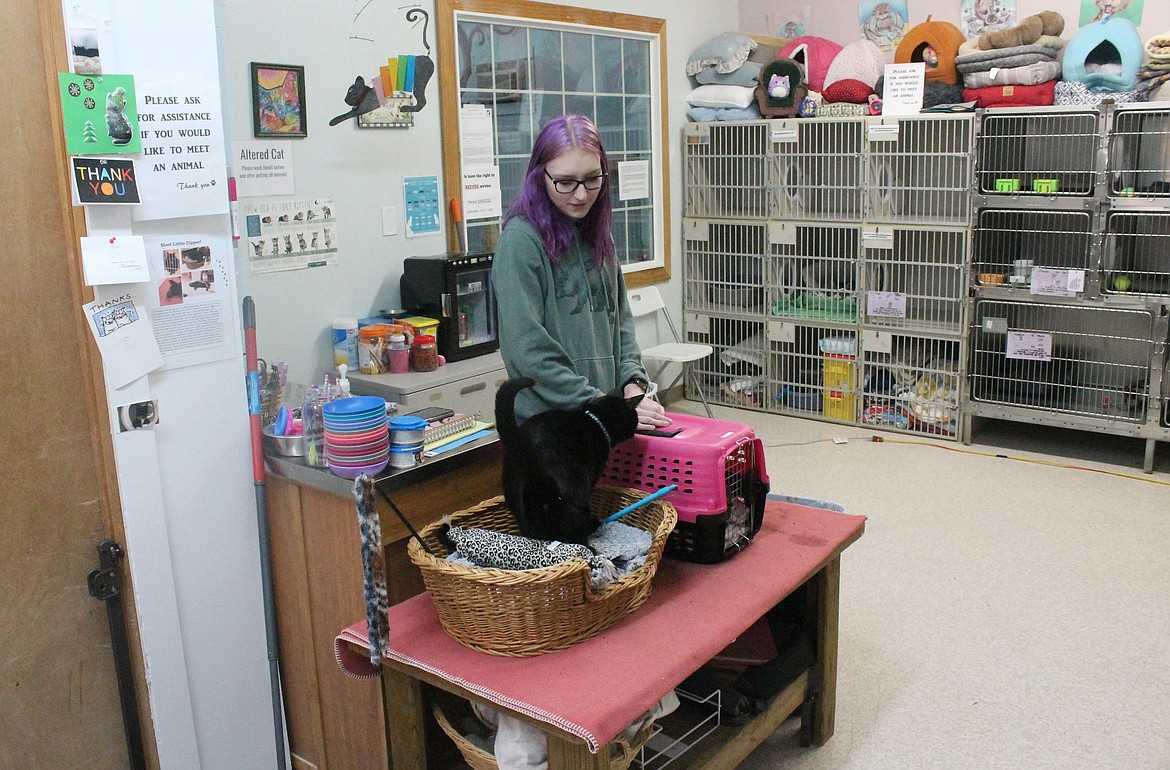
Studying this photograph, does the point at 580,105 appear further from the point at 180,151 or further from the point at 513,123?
the point at 180,151

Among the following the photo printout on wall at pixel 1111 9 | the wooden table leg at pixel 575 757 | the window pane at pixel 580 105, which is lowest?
the wooden table leg at pixel 575 757

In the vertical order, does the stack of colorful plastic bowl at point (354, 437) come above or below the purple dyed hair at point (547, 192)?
below

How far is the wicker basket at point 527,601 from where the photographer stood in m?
1.74

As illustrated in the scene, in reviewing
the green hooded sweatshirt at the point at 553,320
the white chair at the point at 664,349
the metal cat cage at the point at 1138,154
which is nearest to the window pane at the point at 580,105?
the white chair at the point at 664,349

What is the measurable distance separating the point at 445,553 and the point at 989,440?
368cm

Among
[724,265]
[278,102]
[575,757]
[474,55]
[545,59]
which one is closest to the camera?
[575,757]

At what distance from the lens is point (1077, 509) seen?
4004 mm

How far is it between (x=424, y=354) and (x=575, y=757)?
2.13 m

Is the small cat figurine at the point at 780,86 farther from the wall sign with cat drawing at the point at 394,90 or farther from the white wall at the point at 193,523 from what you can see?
the white wall at the point at 193,523

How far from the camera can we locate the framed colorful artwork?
3348 millimetres

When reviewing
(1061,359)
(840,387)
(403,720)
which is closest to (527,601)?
(403,720)

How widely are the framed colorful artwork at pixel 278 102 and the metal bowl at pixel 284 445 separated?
1.45 m

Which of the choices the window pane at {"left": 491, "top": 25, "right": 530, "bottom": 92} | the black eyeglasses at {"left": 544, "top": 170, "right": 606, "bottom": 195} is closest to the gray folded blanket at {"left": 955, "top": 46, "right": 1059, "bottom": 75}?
the window pane at {"left": 491, "top": 25, "right": 530, "bottom": 92}

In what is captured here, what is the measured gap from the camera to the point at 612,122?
16.6ft
